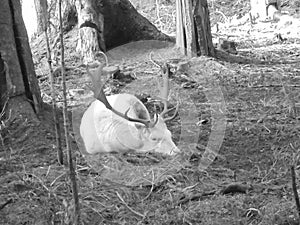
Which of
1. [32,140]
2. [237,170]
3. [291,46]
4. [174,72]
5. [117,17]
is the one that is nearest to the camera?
[237,170]

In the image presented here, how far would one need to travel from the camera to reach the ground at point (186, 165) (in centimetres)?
314

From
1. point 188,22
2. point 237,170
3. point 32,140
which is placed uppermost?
point 188,22

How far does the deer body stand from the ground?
13 centimetres

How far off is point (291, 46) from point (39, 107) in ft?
22.0

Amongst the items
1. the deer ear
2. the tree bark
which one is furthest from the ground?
the tree bark

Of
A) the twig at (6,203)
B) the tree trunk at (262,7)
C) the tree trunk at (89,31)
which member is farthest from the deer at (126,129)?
the tree trunk at (262,7)

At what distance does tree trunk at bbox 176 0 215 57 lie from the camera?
24.7 feet

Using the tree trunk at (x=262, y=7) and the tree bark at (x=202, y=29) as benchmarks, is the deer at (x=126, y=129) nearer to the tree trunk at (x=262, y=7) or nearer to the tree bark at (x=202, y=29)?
the tree bark at (x=202, y=29)

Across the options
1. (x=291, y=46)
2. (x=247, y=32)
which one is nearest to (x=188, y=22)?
(x=291, y=46)

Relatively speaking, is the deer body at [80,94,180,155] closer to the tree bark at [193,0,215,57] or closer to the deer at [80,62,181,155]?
the deer at [80,62,181,155]

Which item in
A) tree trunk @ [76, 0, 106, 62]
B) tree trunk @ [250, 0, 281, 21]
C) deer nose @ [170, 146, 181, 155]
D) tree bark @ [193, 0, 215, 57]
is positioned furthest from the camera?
tree trunk @ [250, 0, 281, 21]

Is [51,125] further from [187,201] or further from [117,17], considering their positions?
[117,17]

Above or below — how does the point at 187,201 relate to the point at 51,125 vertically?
below

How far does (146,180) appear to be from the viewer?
3.71 m
